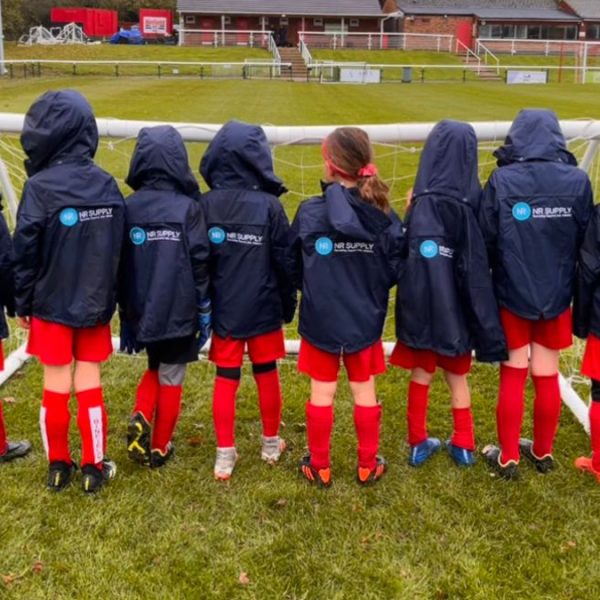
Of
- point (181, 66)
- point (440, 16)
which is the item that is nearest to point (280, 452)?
point (181, 66)

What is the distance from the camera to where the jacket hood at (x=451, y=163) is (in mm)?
3748

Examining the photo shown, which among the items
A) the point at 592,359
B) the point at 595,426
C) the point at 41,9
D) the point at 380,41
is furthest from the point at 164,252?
the point at 41,9

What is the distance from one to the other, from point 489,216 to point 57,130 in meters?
2.16

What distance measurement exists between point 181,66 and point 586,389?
40340 millimetres

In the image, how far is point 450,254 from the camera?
379 cm

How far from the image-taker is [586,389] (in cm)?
540

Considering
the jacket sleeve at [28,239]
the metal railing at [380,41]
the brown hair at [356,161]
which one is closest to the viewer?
the jacket sleeve at [28,239]

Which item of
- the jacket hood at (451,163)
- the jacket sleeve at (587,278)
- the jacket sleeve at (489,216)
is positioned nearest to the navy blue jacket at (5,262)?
the jacket hood at (451,163)

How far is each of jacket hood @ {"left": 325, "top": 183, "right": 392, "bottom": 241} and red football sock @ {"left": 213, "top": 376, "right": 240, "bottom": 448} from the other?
3.57ft

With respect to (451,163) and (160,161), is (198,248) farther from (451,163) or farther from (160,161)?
(451,163)

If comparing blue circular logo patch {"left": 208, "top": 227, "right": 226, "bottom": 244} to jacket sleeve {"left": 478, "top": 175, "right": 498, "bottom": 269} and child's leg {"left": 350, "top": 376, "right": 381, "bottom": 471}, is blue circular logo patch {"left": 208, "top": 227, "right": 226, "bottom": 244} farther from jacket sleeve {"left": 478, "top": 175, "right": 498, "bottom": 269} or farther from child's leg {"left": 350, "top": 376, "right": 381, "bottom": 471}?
jacket sleeve {"left": 478, "top": 175, "right": 498, "bottom": 269}

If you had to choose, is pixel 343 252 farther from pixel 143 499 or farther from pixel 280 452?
pixel 143 499

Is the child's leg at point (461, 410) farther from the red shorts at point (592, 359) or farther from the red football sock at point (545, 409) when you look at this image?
the red shorts at point (592, 359)

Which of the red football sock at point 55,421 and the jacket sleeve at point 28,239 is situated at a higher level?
the jacket sleeve at point 28,239
